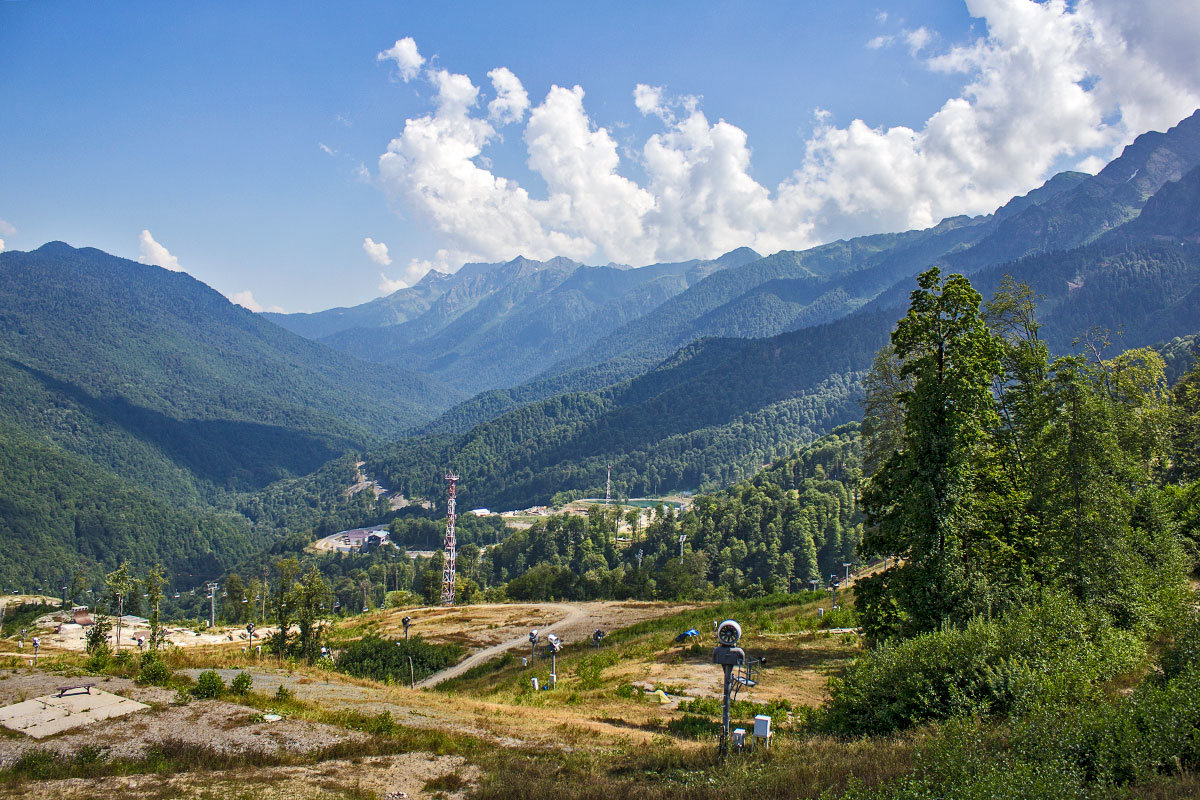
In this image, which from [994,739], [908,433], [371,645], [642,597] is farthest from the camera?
[642,597]

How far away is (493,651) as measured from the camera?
4953 cm

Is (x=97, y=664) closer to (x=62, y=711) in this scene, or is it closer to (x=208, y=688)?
(x=62, y=711)

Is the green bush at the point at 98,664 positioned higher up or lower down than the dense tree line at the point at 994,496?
lower down

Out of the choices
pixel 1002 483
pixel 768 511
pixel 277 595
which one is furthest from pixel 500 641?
pixel 768 511

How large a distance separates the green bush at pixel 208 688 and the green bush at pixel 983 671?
20.2 meters

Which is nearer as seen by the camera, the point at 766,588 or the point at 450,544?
the point at 766,588

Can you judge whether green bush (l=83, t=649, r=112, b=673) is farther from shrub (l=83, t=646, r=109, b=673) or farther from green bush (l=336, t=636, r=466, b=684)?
green bush (l=336, t=636, r=466, b=684)

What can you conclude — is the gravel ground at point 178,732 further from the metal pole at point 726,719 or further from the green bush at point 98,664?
the metal pole at point 726,719

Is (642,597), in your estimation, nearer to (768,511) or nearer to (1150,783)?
(768,511)

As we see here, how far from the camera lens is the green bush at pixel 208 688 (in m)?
23.0

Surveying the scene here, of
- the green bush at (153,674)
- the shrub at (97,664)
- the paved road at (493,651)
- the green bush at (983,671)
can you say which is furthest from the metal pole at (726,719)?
the paved road at (493,651)

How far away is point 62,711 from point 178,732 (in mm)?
4361

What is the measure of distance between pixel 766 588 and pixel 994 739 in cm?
8669

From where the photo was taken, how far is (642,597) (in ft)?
303
